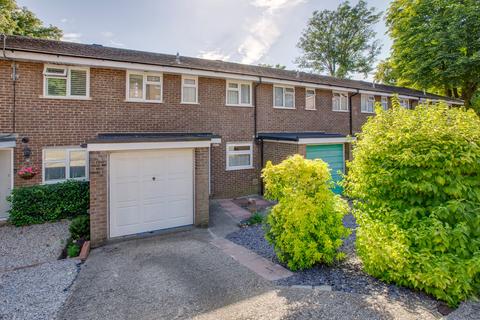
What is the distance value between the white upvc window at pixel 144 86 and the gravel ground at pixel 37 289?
5.99m

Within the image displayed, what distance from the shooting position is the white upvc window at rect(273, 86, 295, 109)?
12.2m

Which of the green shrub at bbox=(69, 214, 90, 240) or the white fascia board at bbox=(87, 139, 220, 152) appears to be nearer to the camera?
the white fascia board at bbox=(87, 139, 220, 152)

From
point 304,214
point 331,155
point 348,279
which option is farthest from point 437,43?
point 348,279

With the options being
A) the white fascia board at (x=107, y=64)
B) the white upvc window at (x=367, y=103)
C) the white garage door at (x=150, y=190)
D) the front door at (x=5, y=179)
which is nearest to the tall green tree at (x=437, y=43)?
the white upvc window at (x=367, y=103)

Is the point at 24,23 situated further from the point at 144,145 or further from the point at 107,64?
the point at 144,145

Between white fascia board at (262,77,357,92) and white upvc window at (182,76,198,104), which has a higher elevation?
white fascia board at (262,77,357,92)

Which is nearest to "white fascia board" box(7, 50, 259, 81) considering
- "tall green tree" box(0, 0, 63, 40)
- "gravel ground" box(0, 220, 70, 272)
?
"gravel ground" box(0, 220, 70, 272)

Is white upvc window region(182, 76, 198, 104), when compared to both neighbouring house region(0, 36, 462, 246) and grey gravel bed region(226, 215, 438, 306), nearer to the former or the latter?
neighbouring house region(0, 36, 462, 246)

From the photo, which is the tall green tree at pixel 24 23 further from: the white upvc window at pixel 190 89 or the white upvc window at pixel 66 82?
the white upvc window at pixel 190 89

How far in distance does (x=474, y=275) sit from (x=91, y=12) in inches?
593

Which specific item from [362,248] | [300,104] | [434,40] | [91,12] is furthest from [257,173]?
[434,40]

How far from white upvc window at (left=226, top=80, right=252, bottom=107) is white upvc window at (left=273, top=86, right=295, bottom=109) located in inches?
55.6

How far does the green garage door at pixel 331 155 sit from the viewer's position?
1088 centimetres

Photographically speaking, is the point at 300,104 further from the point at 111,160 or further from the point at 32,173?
the point at 32,173
